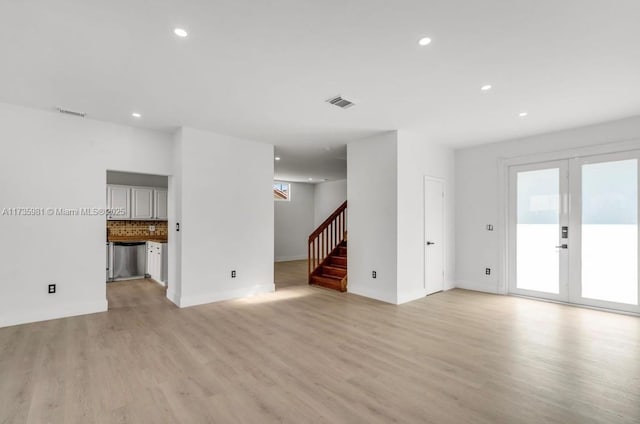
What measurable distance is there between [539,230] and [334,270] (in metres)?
3.74

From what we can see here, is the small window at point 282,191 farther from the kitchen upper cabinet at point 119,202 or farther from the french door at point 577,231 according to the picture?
the french door at point 577,231

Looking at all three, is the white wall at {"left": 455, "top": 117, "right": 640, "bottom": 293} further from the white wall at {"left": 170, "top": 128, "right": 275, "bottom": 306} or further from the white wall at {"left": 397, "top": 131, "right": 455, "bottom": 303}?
the white wall at {"left": 170, "top": 128, "right": 275, "bottom": 306}

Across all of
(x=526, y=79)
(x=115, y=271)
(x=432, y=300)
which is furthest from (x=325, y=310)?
(x=115, y=271)

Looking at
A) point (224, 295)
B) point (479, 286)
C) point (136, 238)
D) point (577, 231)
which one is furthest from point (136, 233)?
point (577, 231)

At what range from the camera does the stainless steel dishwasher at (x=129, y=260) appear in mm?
6695

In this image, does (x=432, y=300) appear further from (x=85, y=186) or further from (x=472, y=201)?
(x=85, y=186)

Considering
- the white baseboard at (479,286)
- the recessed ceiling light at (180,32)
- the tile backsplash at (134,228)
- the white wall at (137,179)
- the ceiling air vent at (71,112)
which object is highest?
the recessed ceiling light at (180,32)

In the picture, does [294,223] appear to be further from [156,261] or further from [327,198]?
[156,261]

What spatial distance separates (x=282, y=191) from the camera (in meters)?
10.8

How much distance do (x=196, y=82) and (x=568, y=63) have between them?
142 inches

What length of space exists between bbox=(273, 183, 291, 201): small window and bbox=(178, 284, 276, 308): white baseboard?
5248 mm

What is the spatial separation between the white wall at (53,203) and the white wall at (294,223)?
615cm

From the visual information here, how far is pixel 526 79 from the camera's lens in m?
3.14

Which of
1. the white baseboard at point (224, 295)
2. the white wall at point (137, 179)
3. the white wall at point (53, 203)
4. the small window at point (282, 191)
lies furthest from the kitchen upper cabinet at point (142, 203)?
the small window at point (282, 191)
